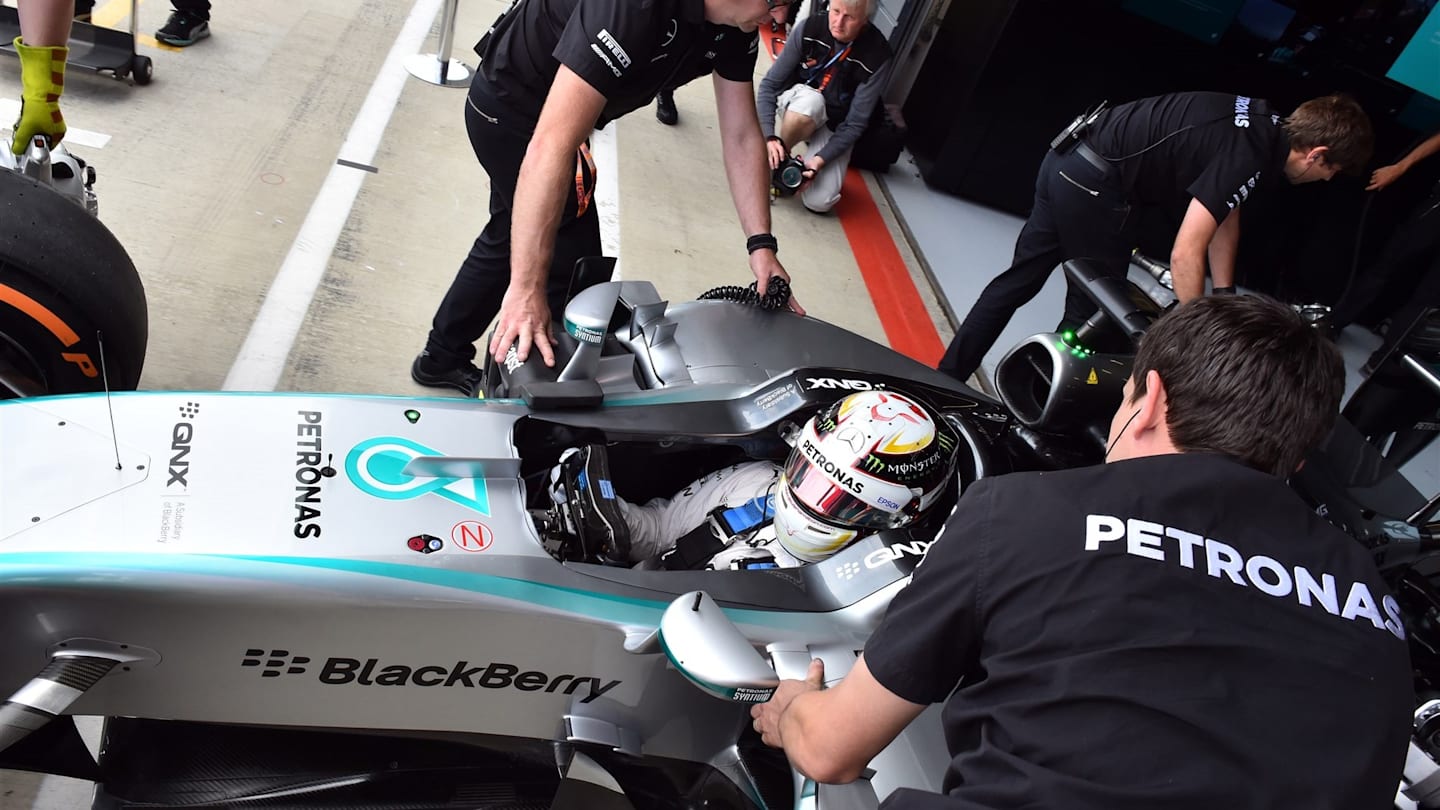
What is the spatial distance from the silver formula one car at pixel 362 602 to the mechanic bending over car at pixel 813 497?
67 mm

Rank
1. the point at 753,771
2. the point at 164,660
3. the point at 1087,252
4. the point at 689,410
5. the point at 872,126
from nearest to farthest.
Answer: the point at 164,660 < the point at 753,771 < the point at 689,410 < the point at 1087,252 < the point at 872,126

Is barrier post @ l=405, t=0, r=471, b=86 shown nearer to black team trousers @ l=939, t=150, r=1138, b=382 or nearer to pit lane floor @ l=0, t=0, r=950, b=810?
pit lane floor @ l=0, t=0, r=950, b=810

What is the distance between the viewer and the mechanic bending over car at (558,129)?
2.34m

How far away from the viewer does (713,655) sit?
1522 mm

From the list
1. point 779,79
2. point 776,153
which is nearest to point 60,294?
point 776,153

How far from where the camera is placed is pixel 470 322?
Answer: 3131mm

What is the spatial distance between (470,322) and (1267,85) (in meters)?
5.71

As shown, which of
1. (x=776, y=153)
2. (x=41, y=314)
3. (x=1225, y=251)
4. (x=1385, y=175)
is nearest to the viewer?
(x=41, y=314)

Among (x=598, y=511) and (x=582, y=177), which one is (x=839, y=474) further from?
(x=582, y=177)

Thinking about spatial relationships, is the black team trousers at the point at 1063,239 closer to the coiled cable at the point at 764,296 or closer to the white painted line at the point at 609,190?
the coiled cable at the point at 764,296

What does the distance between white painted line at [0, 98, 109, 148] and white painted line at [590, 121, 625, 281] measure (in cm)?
205

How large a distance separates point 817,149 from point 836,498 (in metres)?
4.10

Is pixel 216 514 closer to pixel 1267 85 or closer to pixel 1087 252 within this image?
pixel 1087 252

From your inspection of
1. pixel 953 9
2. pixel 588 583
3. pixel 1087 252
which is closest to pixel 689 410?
pixel 588 583
